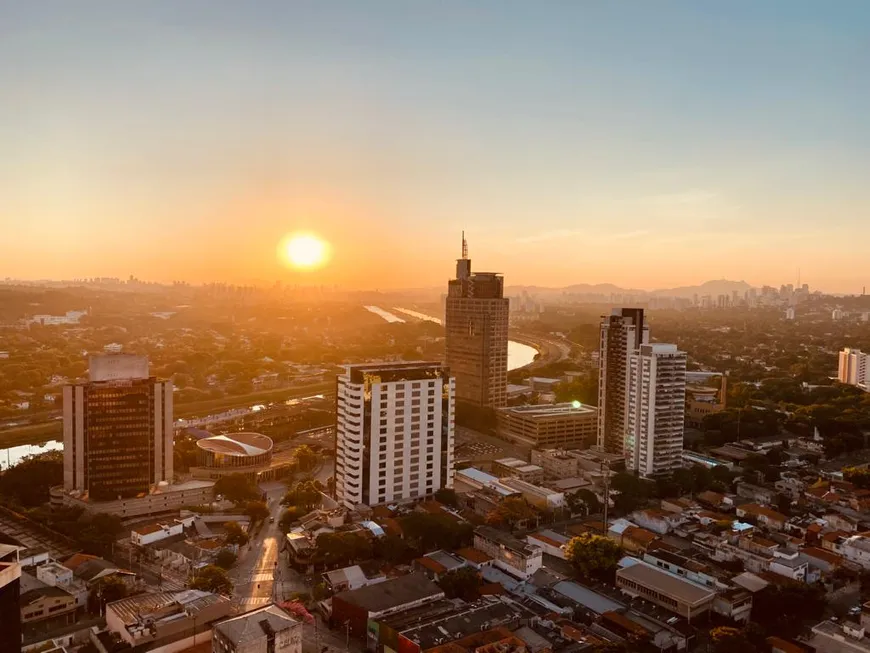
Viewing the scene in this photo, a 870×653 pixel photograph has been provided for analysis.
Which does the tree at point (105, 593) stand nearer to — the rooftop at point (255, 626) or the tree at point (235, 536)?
the tree at point (235, 536)

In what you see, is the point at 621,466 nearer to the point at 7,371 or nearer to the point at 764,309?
the point at 7,371

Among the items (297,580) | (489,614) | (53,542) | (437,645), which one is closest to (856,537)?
(489,614)

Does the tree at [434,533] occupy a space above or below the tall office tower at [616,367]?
below

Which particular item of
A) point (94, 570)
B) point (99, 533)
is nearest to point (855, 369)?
point (99, 533)

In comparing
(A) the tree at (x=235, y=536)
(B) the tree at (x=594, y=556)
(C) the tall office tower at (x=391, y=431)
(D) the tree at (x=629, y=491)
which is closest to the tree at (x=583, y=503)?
(D) the tree at (x=629, y=491)

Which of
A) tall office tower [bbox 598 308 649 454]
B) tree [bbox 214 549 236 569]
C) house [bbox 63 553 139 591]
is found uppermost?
tall office tower [bbox 598 308 649 454]

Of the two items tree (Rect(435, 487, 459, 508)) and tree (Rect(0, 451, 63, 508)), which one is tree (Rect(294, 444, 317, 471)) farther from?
tree (Rect(0, 451, 63, 508))

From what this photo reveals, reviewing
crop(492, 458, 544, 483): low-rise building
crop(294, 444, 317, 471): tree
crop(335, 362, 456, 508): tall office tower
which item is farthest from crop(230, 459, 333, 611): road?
crop(492, 458, 544, 483): low-rise building
